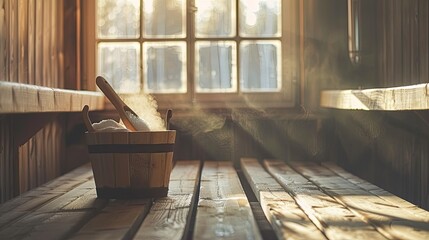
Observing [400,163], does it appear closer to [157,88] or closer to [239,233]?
[157,88]

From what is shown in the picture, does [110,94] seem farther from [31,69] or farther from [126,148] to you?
[31,69]

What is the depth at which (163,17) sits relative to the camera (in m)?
4.75

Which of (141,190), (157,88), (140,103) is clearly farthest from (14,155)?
(157,88)

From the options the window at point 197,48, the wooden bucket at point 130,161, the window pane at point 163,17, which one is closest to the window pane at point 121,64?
the window at point 197,48

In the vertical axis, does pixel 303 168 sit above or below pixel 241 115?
below

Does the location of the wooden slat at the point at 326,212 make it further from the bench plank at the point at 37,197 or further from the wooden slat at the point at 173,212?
the bench plank at the point at 37,197

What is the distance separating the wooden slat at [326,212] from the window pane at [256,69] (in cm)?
110

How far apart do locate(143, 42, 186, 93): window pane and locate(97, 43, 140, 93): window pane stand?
0.07 metres

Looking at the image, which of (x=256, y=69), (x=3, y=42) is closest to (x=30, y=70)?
(x=3, y=42)

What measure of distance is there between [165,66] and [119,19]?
443 mm

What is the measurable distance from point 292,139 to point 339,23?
0.83 metres

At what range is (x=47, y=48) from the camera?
13.8ft

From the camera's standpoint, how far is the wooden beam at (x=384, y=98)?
265cm

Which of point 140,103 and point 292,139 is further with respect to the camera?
point 292,139
